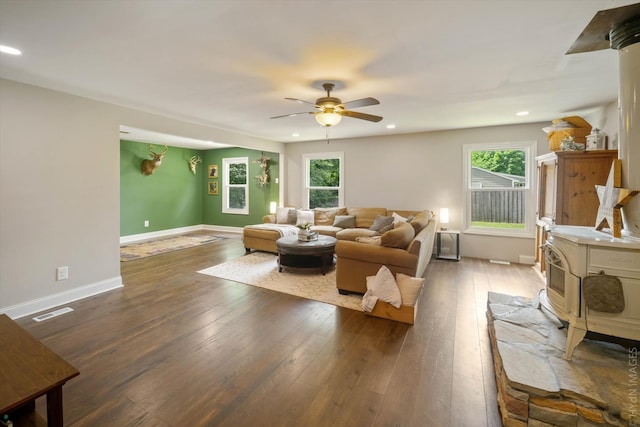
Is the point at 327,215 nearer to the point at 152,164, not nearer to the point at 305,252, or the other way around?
the point at 305,252

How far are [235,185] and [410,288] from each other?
6673 millimetres

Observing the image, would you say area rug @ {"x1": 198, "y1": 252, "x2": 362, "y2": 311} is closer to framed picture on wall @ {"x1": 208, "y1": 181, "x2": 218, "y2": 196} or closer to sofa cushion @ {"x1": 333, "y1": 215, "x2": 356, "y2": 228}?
sofa cushion @ {"x1": 333, "y1": 215, "x2": 356, "y2": 228}

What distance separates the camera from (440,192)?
5754 millimetres

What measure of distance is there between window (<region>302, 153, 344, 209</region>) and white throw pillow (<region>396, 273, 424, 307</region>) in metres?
3.97

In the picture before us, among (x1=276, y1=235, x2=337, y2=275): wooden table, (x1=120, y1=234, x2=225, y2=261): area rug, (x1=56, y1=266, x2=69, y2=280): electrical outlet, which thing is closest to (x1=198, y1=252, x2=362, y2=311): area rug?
(x1=276, y1=235, x2=337, y2=275): wooden table

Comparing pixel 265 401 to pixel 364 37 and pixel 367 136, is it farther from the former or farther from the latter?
pixel 367 136

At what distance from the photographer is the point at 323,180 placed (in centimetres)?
720

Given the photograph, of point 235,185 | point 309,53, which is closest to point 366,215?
point 309,53

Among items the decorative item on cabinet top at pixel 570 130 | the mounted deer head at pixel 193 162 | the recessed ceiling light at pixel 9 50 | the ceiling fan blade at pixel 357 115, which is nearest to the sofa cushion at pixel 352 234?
the ceiling fan blade at pixel 357 115

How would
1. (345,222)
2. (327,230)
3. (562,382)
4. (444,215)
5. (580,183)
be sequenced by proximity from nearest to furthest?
(562,382), (580,183), (444,215), (327,230), (345,222)

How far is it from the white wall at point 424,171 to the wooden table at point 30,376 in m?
5.71

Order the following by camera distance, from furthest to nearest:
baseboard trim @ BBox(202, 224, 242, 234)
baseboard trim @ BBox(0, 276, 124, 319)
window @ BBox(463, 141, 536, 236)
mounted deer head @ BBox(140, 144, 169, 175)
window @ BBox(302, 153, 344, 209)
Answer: baseboard trim @ BBox(202, 224, 242, 234) → mounted deer head @ BBox(140, 144, 169, 175) → window @ BBox(302, 153, 344, 209) → window @ BBox(463, 141, 536, 236) → baseboard trim @ BBox(0, 276, 124, 319)

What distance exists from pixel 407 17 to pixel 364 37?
357 millimetres

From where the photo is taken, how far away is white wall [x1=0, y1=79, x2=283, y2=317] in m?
2.94
